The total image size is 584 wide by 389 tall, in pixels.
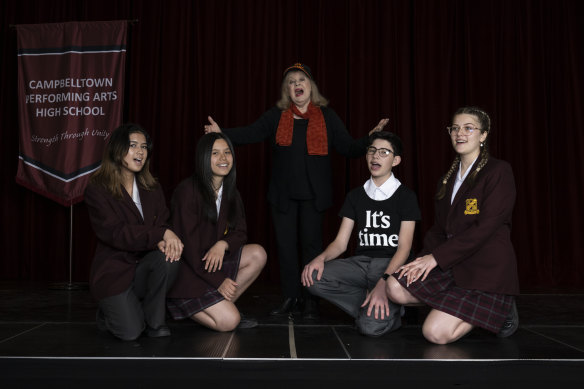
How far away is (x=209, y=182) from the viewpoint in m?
2.59

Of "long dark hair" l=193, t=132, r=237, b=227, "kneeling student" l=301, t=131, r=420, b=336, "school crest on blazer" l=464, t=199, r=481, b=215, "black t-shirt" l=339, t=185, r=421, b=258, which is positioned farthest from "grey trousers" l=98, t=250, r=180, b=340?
"school crest on blazer" l=464, t=199, r=481, b=215

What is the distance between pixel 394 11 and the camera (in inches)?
185

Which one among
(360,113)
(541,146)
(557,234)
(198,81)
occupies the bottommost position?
(557,234)

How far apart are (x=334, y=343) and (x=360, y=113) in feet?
9.18

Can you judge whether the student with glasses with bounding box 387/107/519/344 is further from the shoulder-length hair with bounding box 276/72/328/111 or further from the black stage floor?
the shoulder-length hair with bounding box 276/72/328/111

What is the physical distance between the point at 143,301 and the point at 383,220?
1.17 meters

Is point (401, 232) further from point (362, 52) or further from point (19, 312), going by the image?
point (362, 52)

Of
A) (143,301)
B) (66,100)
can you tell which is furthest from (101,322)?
(66,100)

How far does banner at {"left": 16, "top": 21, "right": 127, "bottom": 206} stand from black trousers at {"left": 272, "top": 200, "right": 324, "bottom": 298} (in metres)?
2.01

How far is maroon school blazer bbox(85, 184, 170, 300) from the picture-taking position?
7.45 ft

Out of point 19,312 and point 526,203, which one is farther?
point 526,203

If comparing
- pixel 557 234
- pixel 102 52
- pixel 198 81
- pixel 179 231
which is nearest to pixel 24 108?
pixel 102 52

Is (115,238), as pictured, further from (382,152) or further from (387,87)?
(387,87)

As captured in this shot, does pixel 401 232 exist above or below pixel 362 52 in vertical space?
below
